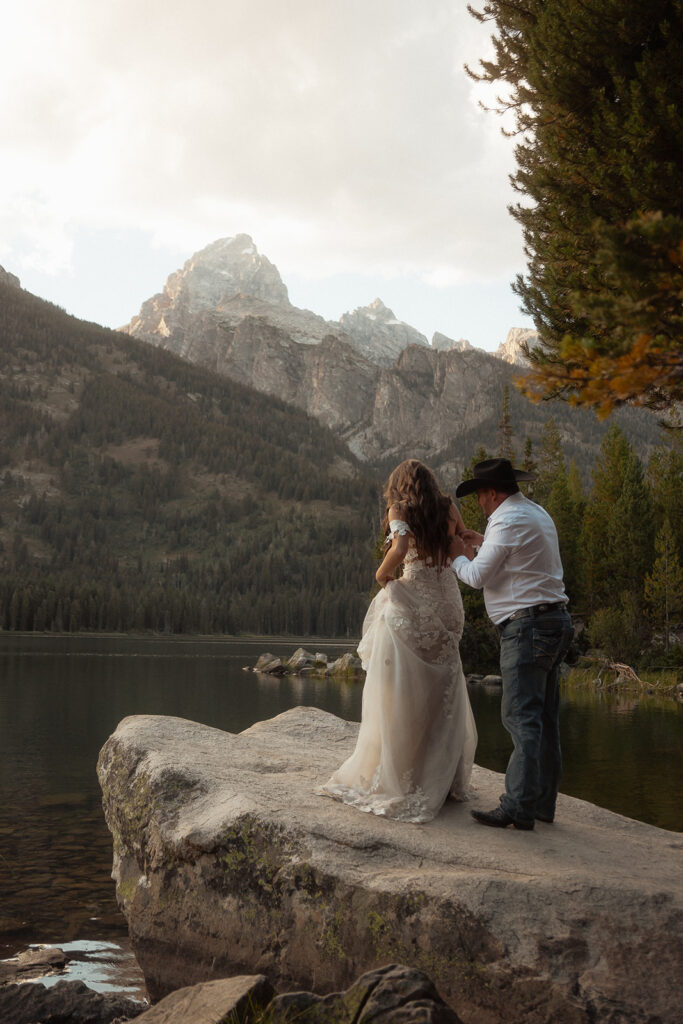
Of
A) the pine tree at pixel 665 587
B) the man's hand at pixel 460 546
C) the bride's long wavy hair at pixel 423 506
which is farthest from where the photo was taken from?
the pine tree at pixel 665 587

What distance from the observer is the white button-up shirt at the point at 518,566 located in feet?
25.4

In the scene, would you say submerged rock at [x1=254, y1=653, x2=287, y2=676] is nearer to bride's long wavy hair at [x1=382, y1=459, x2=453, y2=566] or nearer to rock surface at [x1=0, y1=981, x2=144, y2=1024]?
bride's long wavy hair at [x1=382, y1=459, x2=453, y2=566]

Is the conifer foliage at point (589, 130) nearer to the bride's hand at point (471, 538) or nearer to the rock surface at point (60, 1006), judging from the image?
the bride's hand at point (471, 538)

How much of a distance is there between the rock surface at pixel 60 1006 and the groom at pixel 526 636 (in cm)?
352

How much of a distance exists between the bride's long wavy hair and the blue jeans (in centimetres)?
116

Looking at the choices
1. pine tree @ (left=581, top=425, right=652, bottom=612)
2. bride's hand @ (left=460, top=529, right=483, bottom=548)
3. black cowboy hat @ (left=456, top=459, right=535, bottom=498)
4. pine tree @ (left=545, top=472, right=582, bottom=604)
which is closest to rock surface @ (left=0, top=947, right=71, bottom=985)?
bride's hand @ (left=460, top=529, right=483, bottom=548)

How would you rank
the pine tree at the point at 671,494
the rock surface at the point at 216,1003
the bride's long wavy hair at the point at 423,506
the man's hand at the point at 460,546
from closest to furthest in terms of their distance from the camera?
1. the rock surface at the point at 216,1003
2. the bride's long wavy hair at the point at 423,506
3. the man's hand at the point at 460,546
4. the pine tree at the point at 671,494

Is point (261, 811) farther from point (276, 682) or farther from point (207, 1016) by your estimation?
point (276, 682)

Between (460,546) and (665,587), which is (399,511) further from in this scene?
(665,587)

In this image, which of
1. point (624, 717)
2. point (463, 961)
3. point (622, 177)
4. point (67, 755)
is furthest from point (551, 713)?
point (624, 717)

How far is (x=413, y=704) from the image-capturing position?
27.0 ft

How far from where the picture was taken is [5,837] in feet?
46.2

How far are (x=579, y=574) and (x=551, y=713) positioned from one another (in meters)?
62.2

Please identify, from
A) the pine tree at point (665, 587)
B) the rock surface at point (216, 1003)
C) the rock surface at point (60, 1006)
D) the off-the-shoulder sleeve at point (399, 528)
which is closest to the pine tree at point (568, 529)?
the pine tree at point (665, 587)
